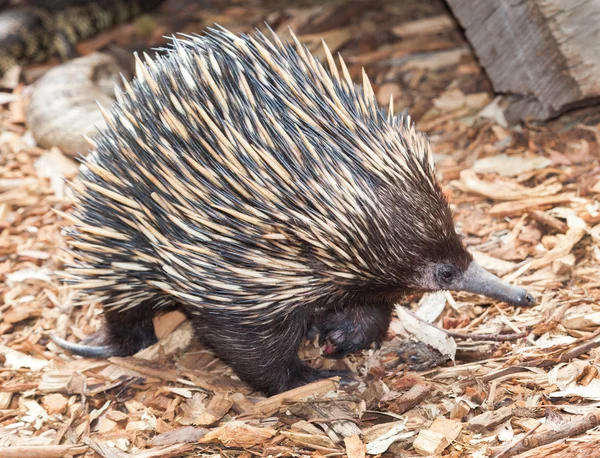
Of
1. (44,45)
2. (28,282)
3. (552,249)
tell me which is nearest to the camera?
(552,249)

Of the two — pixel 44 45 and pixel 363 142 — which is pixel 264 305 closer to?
pixel 363 142

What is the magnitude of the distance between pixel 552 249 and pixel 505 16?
1476mm

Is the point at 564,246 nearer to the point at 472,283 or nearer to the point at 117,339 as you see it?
the point at 472,283

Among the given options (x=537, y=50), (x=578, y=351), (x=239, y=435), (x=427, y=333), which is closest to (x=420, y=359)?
(x=427, y=333)

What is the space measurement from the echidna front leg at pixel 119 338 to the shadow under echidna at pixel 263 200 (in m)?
0.53

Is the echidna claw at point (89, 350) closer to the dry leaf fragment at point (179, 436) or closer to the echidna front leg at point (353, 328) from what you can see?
the dry leaf fragment at point (179, 436)

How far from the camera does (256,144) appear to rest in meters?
3.01

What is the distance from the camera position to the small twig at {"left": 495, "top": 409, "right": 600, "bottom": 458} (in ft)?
9.63

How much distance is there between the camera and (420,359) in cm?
370

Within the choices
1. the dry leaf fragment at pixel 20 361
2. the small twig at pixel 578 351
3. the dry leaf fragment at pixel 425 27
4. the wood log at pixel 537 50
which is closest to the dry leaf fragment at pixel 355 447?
the small twig at pixel 578 351

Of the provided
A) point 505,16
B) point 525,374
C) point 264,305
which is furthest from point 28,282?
point 505,16

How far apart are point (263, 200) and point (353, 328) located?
106cm

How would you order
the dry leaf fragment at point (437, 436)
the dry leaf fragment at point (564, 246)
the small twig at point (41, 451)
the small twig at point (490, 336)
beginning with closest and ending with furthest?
the dry leaf fragment at point (437, 436) → the small twig at point (41, 451) → the small twig at point (490, 336) → the dry leaf fragment at point (564, 246)

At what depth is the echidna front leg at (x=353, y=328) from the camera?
374cm
